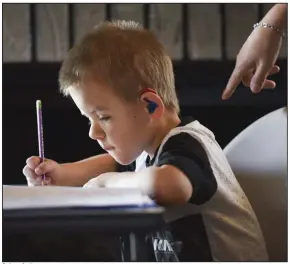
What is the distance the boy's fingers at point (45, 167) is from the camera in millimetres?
974

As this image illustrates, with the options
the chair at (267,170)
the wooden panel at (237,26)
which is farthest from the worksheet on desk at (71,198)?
the wooden panel at (237,26)

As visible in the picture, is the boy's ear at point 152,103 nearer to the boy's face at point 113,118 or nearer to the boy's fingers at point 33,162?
the boy's face at point 113,118

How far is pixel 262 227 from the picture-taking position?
935 millimetres

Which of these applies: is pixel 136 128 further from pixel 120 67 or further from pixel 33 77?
pixel 33 77

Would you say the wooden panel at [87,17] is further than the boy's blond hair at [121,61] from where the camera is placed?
Yes

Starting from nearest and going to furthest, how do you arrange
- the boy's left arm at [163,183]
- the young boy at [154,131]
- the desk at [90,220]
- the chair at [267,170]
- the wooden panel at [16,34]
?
the desk at [90,220]
the boy's left arm at [163,183]
the young boy at [154,131]
the chair at [267,170]
the wooden panel at [16,34]

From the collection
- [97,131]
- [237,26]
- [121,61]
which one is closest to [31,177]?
[97,131]

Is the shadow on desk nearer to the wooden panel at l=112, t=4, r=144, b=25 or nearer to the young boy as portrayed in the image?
the young boy

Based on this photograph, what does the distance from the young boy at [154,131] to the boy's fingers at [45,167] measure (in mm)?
146

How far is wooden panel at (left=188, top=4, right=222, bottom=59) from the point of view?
1.31 meters

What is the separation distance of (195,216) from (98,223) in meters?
0.31

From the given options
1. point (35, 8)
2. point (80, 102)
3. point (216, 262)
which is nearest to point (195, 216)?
point (216, 262)

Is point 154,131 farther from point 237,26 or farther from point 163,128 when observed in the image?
point 237,26

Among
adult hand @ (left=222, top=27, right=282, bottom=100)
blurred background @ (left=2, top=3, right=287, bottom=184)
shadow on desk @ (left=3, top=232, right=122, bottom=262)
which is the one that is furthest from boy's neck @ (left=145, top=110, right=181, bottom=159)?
blurred background @ (left=2, top=3, right=287, bottom=184)
